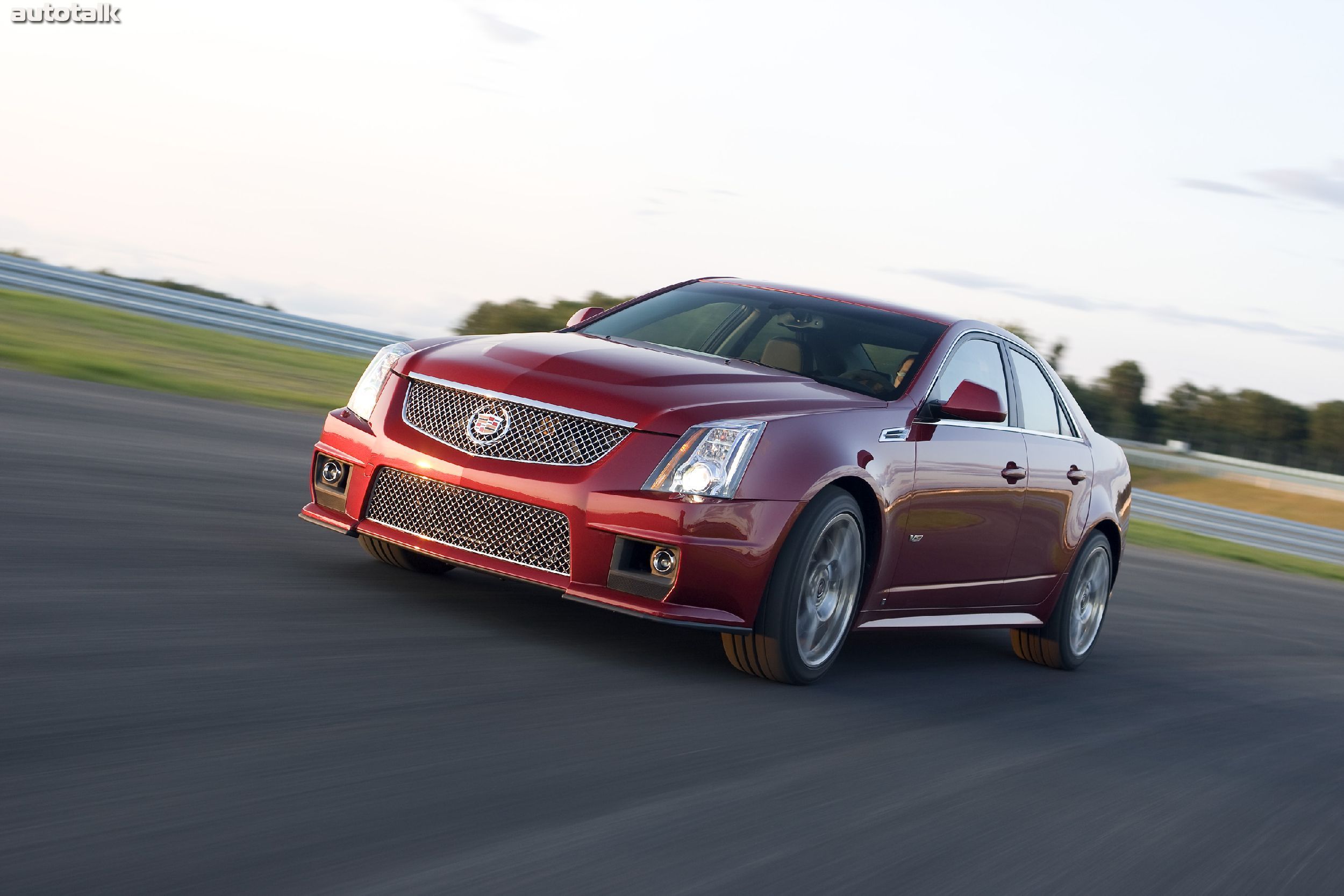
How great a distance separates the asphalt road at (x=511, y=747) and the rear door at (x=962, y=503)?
0.43 meters

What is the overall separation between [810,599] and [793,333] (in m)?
1.53

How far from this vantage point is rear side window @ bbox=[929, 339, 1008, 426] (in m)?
6.74

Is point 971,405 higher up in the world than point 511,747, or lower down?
higher up

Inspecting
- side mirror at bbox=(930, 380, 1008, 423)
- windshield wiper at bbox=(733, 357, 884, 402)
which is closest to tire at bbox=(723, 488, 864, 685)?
windshield wiper at bbox=(733, 357, 884, 402)

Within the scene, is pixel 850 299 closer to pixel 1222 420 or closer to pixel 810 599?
pixel 810 599

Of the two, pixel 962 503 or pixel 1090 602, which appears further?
pixel 1090 602

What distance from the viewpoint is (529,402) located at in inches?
223

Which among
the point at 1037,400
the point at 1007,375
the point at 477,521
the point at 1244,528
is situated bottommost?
the point at 1244,528

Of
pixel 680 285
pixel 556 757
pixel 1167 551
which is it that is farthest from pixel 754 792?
pixel 1167 551

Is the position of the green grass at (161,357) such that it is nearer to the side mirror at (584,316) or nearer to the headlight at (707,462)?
the side mirror at (584,316)

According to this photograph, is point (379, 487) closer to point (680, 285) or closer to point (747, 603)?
point (747, 603)

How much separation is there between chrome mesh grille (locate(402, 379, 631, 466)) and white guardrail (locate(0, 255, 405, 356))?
37.7ft

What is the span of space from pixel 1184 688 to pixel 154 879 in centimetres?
618

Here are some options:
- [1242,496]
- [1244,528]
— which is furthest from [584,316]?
[1242,496]
